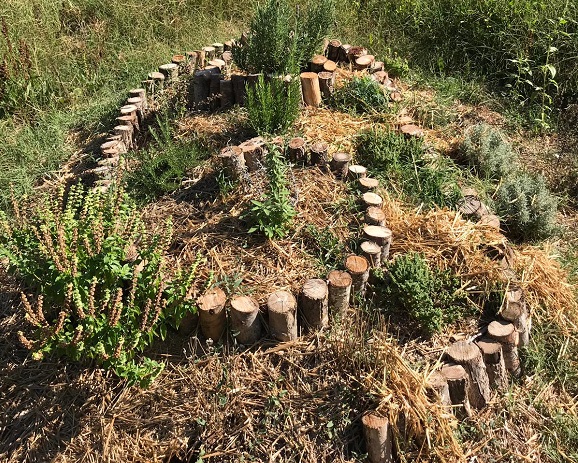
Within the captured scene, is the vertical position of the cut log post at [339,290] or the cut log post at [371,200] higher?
the cut log post at [371,200]

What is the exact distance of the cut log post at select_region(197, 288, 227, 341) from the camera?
289cm

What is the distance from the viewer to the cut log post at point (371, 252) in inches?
127

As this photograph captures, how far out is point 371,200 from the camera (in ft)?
11.6

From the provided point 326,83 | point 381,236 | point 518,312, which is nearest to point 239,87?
point 326,83

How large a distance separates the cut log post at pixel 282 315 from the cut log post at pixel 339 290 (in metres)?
0.21

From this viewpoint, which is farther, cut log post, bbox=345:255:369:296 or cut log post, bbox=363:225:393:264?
cut log post, bbox=363:225:393:264

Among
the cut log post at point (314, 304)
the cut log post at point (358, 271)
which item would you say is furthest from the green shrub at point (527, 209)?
the cut log post at point (314, 304)

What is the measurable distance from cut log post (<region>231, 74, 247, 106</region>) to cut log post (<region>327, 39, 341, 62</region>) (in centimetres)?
116

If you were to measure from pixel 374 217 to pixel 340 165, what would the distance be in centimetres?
56

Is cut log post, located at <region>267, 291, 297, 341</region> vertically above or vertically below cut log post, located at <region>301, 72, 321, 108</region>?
below

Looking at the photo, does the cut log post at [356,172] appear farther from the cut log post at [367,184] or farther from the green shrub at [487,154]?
the green shrub at [487,154]

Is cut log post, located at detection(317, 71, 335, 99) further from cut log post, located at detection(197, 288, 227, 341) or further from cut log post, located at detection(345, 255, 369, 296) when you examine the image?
cut log post, located at detection(197, 288, 227, 341)

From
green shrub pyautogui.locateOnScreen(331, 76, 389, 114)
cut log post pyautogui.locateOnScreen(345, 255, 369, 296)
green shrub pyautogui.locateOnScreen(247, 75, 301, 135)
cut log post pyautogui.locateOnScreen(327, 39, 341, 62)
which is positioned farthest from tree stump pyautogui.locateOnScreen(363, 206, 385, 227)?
Result: cut log post pyautogui.locateOnScreen(327, 39, 341, 62)

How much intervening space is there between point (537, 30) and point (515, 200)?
2840 millimetres
